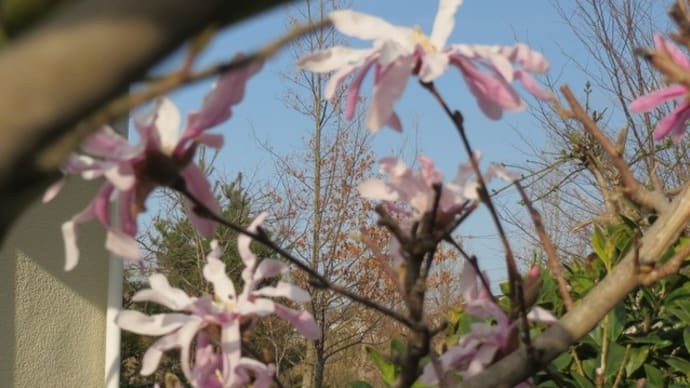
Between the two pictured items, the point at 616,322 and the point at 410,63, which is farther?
the point at 616,322

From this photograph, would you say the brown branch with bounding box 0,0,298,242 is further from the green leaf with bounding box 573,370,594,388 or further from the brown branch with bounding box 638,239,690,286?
the green leaf with bounding box 573,370,594,388

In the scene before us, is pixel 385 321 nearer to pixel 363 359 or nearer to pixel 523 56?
pixel 363 359

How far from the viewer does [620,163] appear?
0.90m

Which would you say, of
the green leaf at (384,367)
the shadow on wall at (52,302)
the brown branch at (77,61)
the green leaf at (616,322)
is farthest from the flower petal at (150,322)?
the shadow on wall at (52,302)

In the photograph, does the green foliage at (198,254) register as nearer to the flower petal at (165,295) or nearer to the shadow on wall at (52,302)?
the shadow on wall at (52,302)

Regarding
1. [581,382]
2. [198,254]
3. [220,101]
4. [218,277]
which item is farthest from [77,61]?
[198,254]

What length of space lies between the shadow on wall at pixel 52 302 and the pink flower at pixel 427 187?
141 inches

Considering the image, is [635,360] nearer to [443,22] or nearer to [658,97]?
[658,97]

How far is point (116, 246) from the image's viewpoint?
0.66 meters

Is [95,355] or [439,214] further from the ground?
[95,355]

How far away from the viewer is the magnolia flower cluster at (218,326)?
794mm

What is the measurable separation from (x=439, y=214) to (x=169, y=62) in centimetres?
45

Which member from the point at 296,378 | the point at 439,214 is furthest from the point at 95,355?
the point at 296,378

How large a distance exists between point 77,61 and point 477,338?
591 mm
